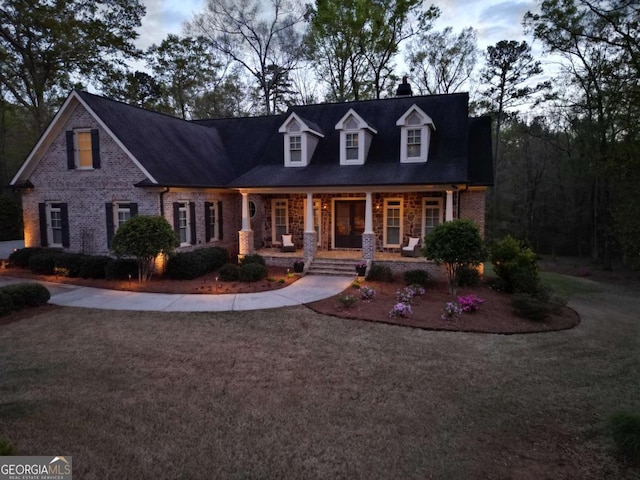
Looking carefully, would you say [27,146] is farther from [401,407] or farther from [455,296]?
[401,407]

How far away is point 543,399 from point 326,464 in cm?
374

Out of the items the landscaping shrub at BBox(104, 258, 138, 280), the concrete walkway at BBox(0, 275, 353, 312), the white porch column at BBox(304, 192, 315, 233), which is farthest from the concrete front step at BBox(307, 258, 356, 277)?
the landscaping shrub at BBox(104, 258, 138, 280)

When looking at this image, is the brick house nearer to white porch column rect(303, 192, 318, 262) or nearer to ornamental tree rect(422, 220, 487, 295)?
white porch column rect(303, 192, 318, 262)

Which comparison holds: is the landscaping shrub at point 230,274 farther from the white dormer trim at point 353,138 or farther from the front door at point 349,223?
the white dormer trim at point 353,138

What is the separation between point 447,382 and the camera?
6613mm

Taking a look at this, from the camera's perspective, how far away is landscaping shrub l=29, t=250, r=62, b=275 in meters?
14.7

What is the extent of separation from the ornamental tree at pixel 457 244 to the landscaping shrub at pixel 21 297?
11.0 meters

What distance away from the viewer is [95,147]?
589 inches

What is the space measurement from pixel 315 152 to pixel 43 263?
11.6 meters

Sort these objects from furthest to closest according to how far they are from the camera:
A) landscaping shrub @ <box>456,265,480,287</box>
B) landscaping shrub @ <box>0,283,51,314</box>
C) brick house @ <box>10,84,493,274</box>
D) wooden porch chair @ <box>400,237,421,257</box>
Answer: wooden porch chair @ <box>400,237,421,257</box>
brick house @ <box>10,84,493,274</box>
landscaping shrub @ <box>456,265,480,287</box>
landscaping shrub @ <box>0,283,51,314</box>

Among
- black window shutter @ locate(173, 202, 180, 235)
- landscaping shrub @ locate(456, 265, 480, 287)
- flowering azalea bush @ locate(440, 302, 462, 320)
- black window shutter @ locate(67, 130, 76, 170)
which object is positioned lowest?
flowering azalea bush @ locate(440, 302, 462, 320)

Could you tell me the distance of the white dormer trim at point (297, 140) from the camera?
1719 cm

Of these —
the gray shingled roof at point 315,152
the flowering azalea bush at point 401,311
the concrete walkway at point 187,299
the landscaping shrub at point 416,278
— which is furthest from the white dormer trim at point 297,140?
the flowering azalea bush at point 401,311

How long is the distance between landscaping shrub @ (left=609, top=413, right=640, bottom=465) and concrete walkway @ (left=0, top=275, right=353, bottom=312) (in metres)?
7.81
